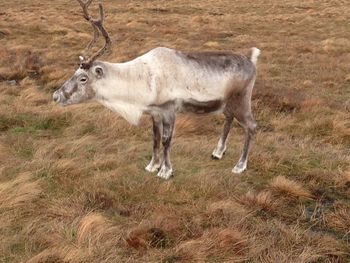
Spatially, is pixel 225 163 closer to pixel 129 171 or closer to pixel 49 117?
pixel 129 171

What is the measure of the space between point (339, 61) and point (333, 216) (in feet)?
39.0

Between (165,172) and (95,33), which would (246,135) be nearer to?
(165,172)

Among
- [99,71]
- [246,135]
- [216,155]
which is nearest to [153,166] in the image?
[216,155]

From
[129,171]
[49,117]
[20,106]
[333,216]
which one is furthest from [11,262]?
[20,106]

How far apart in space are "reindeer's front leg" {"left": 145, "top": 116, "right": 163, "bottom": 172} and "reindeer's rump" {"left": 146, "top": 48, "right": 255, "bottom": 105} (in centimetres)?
51

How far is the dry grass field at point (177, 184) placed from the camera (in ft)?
15.4

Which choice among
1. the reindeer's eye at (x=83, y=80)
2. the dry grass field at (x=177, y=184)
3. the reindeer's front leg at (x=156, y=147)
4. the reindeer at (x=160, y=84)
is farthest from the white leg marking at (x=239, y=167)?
the reindeer's eye at (x=83, y=80)

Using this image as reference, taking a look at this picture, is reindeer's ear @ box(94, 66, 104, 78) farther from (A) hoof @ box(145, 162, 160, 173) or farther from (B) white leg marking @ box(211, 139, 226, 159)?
(B) white leg marking @ box(211, 139, 226, 159)

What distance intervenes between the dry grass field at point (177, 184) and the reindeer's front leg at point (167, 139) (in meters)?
0.21

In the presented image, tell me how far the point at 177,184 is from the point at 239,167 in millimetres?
1179

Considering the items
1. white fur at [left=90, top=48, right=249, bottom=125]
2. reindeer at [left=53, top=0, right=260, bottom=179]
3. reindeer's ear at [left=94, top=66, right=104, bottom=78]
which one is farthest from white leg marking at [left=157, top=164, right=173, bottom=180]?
reindeer's ear at [left=94, top=66, right=104, bottom=78]

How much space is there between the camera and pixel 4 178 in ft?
20.8

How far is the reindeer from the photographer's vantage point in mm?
6270

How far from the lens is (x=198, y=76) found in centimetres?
646
